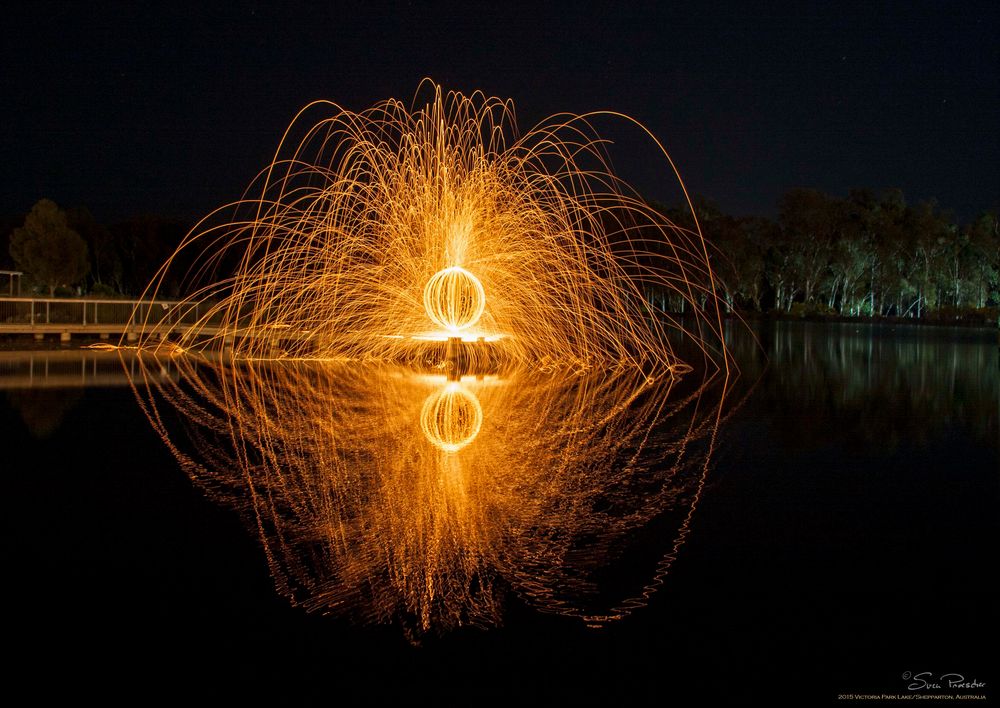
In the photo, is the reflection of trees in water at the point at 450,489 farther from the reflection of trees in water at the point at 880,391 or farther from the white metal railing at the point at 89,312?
the white metal railing at the point at 89,312

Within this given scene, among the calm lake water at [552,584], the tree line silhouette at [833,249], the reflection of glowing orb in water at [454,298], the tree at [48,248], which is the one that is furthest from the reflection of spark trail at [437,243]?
the tree line silhouette at [833,249]

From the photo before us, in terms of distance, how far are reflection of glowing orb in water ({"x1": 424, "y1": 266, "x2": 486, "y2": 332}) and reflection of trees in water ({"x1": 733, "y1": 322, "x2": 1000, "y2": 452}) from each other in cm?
599

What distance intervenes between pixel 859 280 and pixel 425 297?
195 ft

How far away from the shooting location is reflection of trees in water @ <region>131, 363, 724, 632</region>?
4.29 meters

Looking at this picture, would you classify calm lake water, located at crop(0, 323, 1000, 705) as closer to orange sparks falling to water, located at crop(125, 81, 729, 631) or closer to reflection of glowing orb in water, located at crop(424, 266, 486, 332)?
orange sparks falling to water, located at crop(125, 81, 729, 631)

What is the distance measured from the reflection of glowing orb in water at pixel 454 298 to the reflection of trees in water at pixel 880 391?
19.6 feet

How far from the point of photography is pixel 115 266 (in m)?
64.0

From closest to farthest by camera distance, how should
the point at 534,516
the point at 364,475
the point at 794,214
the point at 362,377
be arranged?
the point at 534,516 < the point at 364,475 < the point at 362,377 < the point at 794,214

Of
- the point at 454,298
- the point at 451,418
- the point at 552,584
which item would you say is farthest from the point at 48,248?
the point at 552,584

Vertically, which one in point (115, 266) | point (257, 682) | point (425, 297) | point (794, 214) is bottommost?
point (257, 682)

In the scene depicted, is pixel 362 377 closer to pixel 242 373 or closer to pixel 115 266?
pixel 242 373

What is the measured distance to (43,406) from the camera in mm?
10594

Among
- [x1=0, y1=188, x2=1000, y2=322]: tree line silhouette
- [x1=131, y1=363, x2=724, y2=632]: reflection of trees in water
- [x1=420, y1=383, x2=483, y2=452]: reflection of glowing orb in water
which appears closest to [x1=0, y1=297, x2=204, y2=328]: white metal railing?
[x1=131, y1=363, x2=724, y2=632]: reflection of trees in water

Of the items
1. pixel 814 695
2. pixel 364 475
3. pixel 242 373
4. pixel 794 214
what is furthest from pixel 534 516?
pixel 794 214
